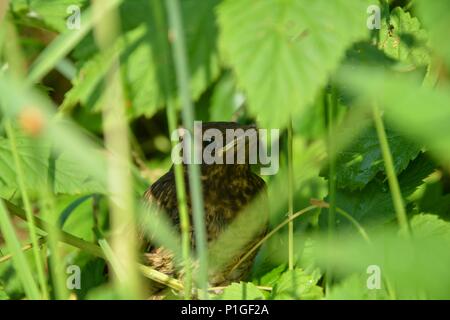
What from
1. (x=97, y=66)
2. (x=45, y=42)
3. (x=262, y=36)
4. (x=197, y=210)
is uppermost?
(x=45, y=42)

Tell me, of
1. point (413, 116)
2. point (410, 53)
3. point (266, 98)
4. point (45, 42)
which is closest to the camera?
point (413, 116)

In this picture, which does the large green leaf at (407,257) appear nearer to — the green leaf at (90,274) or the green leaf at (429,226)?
the green leaf at (429,226)

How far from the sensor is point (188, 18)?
1901 millimetres

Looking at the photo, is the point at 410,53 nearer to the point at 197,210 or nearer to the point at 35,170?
the point at 197,210

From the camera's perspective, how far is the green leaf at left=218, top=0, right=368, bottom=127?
58.7 inches

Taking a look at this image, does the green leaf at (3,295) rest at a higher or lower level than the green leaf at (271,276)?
lower

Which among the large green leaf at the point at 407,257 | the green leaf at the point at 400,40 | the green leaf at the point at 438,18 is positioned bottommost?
the large green leaf at the point at 407,257

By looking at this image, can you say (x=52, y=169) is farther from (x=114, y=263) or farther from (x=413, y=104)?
(x=413, y=104)

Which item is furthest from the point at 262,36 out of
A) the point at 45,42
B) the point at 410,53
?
the point at 45,42

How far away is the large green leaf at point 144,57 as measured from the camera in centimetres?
192

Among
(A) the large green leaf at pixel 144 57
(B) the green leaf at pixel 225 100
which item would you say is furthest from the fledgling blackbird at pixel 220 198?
(A) the large green leaf at pixel 144 57

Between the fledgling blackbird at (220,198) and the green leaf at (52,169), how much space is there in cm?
52
